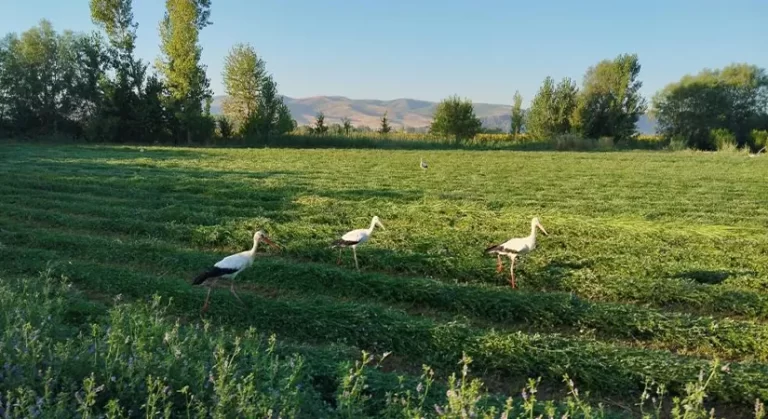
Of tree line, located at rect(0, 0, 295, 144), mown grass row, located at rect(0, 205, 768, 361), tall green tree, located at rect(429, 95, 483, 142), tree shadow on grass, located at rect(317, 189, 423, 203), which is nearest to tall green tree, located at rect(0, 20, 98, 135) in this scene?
tree line, located at rect(0, 0, 295, 144)

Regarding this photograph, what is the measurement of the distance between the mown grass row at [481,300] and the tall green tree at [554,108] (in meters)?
66.7

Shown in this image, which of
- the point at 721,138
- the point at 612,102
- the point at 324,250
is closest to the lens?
the point at 324,250

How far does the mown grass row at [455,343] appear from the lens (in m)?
6.06

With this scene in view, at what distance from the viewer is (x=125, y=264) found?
10.6m

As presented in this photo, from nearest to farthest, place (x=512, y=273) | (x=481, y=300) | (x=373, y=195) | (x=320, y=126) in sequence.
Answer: (x=481, y=300)
(x=512, y=273)
(x=373, y=195)
(x=320, y=126)

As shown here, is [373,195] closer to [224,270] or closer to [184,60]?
[224,270]

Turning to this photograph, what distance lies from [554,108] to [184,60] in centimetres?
4793

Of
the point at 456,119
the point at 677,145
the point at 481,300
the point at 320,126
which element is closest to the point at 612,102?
the point at 677,145

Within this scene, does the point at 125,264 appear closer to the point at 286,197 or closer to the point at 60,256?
the point at 60,256

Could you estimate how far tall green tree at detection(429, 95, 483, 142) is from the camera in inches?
2709

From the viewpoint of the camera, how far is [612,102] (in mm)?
72188

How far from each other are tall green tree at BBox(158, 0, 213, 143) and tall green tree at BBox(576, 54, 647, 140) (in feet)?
160

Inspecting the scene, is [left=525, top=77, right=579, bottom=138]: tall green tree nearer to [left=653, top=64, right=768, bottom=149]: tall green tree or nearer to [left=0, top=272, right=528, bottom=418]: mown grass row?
[left=653, top=64, right=768, bottom=149]: tall green tree

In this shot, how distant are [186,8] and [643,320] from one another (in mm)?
56100
